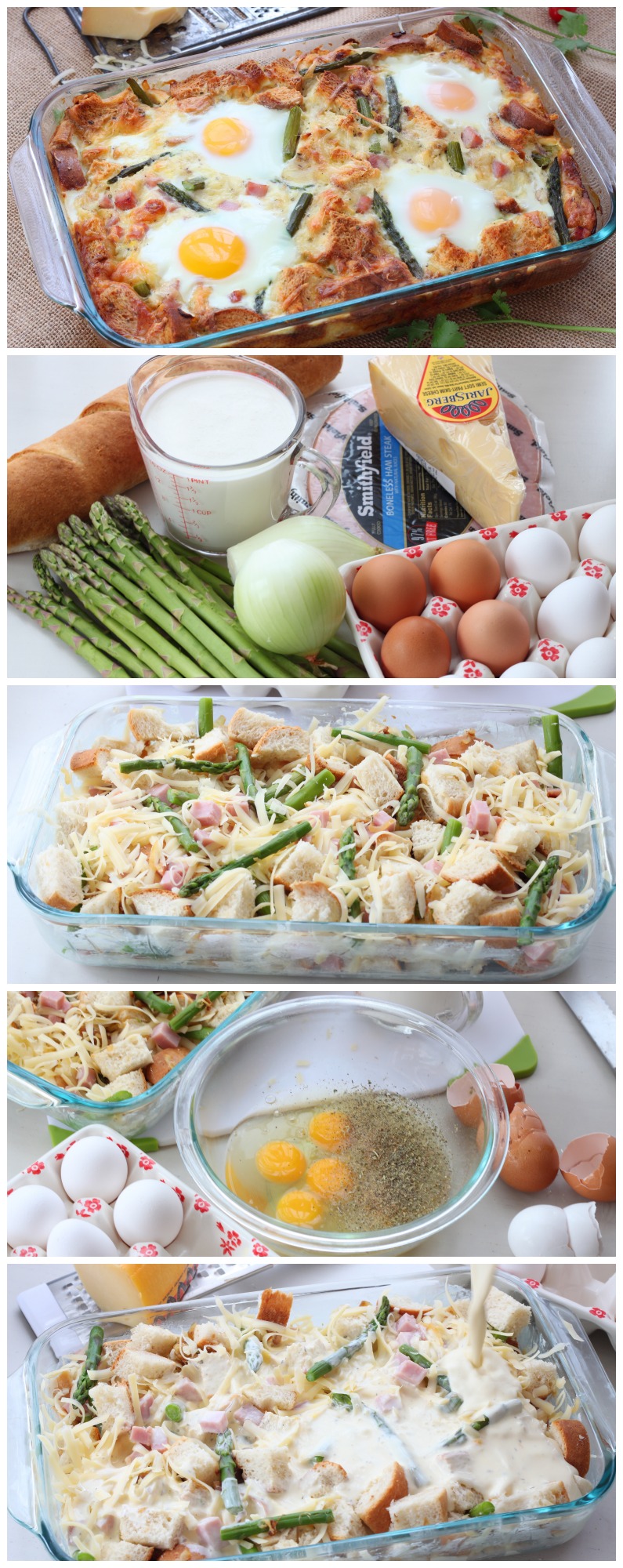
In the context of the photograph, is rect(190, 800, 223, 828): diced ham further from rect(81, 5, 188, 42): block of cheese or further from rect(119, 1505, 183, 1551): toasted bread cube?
rect(81, 5, 188, 42): block of cheese

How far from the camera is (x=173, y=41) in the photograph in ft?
11.9

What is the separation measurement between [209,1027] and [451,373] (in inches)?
65.4

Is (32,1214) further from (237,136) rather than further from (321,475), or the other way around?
(237,136)

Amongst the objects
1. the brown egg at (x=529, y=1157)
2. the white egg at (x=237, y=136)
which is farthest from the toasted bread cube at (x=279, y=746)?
the white egg at (x=237, y=136)

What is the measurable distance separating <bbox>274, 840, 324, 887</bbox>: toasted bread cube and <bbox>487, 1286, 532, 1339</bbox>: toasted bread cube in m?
0.77

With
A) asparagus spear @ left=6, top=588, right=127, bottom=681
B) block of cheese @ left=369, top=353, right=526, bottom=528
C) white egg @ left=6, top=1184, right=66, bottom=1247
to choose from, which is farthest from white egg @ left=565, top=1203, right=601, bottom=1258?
block of cheese @ left=369, top=353, right=526, bottom=528

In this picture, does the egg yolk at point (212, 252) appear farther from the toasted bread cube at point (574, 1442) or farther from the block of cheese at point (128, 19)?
the toasted bread cube at point (574, 1442)

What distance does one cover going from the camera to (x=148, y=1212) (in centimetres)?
204

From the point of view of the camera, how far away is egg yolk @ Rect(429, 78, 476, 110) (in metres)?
3.46

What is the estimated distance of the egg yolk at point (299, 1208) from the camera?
2.04m

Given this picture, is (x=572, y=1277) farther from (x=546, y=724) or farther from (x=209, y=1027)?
(x=546, y=724)

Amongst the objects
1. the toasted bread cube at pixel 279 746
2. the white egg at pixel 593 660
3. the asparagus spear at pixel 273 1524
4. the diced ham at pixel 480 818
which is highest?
the toasted bread cube at pixel 279 746

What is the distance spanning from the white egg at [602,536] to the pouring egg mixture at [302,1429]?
1509 millimetres

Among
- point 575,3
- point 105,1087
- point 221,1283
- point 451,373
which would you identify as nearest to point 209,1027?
point 105,1087
